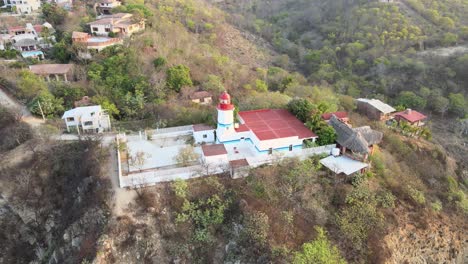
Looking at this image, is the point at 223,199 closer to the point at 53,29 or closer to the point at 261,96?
the point at 261,96

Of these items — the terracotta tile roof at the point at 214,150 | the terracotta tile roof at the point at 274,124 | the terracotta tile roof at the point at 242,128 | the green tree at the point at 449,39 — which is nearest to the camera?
the terracotta tile roof at the point at 214,150

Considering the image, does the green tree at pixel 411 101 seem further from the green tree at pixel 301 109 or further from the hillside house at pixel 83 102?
the hillside house at pixel 83 102

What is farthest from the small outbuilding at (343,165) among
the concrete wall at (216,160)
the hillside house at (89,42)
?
the hillside house at (89,42)

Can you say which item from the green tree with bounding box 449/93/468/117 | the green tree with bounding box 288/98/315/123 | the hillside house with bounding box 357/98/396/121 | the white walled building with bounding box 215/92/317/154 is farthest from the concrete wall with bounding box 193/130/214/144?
the green tree with bounding box 449/93/468/117

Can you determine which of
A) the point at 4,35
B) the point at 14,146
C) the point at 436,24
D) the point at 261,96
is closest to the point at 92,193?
the point at 14,146

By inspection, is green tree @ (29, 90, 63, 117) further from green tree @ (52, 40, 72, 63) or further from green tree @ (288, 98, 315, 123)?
green tree @ (288, 98, 315, 123)

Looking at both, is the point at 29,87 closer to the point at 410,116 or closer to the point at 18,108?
the point at 18,108
